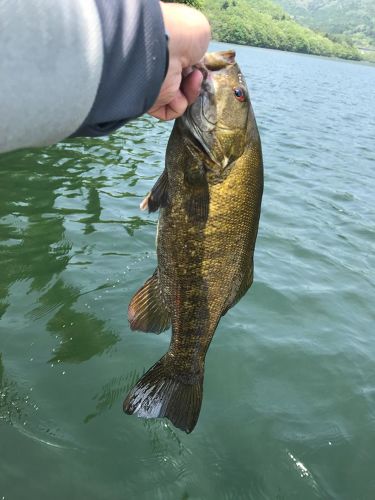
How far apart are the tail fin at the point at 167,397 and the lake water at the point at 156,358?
1.24m

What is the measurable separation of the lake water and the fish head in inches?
108

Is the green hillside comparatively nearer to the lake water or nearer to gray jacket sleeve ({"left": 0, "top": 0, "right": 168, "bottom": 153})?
the lake water

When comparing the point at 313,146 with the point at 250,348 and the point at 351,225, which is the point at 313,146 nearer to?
the point at 351,225

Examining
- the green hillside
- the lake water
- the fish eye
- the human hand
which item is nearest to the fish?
the fish eye

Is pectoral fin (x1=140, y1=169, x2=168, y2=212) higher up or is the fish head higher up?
the fish head

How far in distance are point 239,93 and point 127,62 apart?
4.64ft

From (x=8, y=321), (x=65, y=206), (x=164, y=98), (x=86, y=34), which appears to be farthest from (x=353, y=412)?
(x=65, y=206)

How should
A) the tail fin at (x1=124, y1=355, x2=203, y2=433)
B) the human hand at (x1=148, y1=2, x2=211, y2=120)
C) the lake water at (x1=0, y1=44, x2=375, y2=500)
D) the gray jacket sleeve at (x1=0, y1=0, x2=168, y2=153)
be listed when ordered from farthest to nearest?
the lake water at (x1=0, y1=44, x2=375, y2=500)
the tail fin at (x1=124, y1=355, x2=203, y2=433)
the human hand at (x1=148, y1=2, x2=211, y2=120)
the gray jacket sleeve at (x1=0, y1=0, x2=168, y2=153)

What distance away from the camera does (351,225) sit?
9.75 meters

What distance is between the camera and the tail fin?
9.94 feet

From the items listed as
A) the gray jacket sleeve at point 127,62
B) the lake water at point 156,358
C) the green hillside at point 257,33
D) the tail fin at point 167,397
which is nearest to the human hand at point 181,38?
the gray jacket sleeve at point 127,62

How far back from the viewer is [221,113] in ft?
8.64

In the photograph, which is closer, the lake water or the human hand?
the human hand

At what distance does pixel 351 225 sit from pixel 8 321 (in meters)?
6.78
